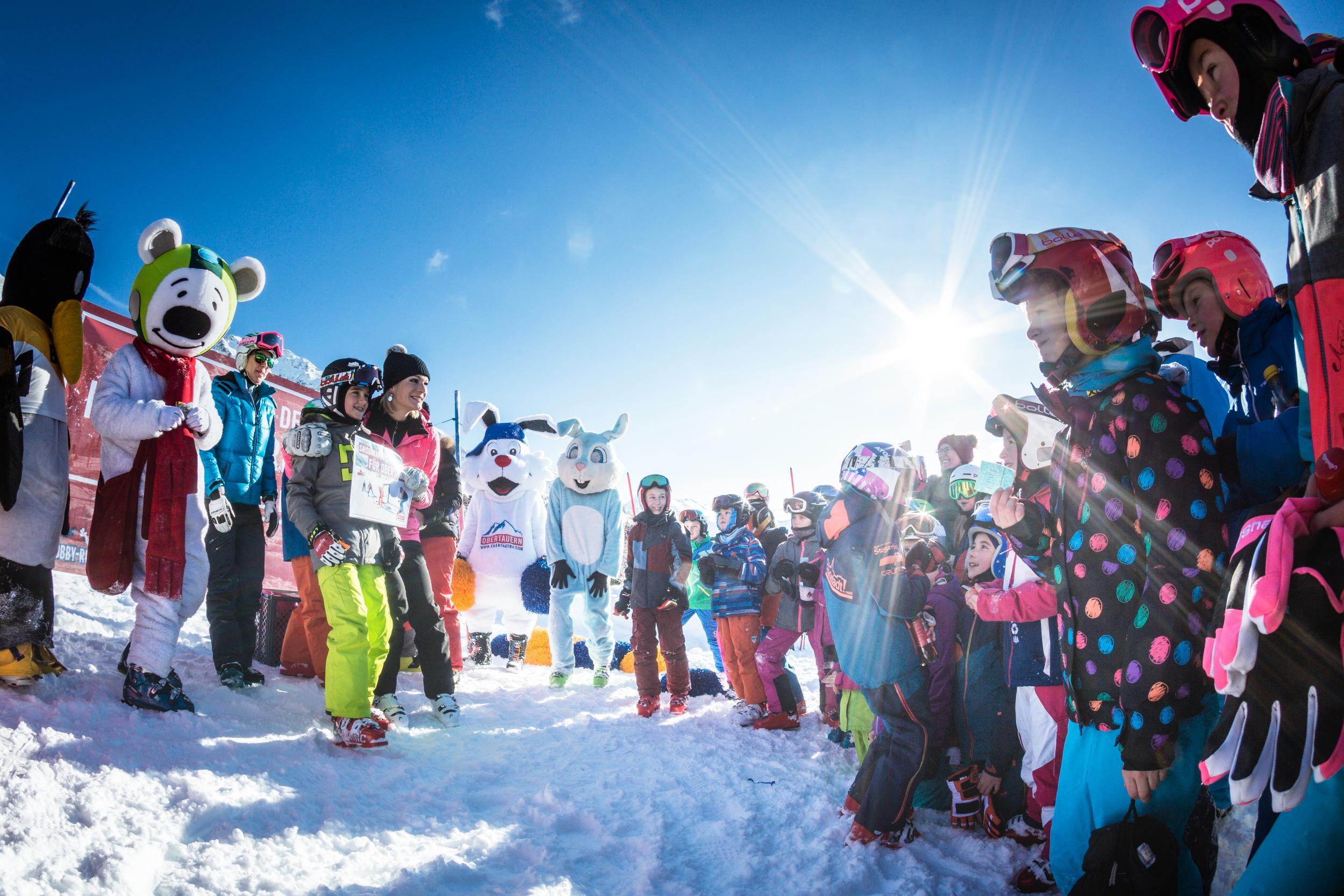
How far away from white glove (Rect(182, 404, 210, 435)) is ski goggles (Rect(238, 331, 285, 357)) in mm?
1570

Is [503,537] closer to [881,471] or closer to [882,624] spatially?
[881,471]

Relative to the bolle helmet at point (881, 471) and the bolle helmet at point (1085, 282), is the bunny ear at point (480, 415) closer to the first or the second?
the bolle helmet at point (881, 471)

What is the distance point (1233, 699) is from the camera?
1145 millimetres

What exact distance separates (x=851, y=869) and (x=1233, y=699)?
1.72 meters

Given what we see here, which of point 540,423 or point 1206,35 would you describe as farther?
point 540,423

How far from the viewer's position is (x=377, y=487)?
11.6 feet

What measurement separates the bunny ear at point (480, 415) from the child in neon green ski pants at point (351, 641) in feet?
12.0

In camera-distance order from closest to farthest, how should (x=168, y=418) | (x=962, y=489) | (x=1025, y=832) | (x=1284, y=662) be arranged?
1. (x=1284, y=662)
2. (x=1025, y=832)
3. (x=168, y=418)
4. (x=962, y=489)

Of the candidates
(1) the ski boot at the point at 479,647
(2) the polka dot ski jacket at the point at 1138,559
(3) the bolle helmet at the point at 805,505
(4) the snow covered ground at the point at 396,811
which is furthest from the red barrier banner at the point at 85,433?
(2) the polka dot ski jacket at the point at 1138,559

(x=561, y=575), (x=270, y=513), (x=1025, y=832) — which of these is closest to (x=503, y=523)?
(x=561, y=575)

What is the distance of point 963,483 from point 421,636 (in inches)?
149

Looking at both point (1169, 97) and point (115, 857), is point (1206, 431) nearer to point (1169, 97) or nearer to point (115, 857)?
point (1169, 97)

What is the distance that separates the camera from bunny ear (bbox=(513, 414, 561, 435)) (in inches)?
268

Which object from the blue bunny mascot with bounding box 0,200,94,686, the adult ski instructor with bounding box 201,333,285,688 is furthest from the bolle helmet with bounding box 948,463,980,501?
the blue bunny mascot with bounding box 0,200,94,686
